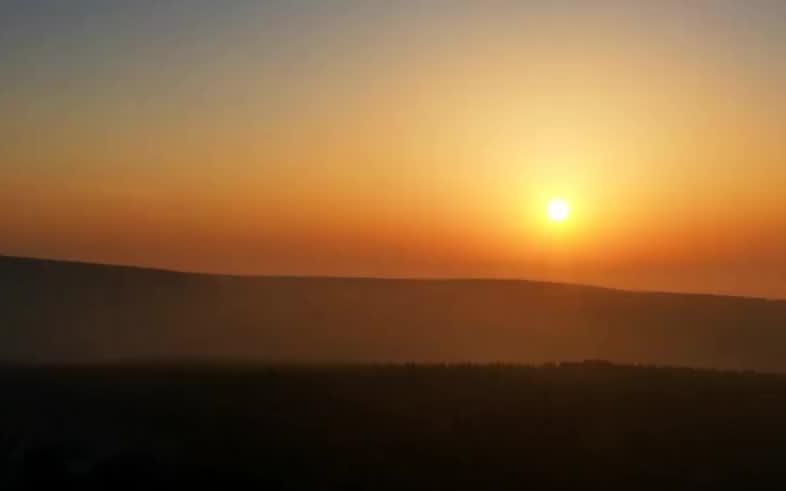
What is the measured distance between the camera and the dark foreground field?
18031 mm

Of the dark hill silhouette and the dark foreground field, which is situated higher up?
the dark hill silhouette

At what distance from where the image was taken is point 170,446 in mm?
19391

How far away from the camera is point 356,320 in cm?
6631

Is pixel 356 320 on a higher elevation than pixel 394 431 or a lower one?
higher

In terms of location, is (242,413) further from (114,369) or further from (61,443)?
(114,369)

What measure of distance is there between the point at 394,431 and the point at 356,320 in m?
46.0

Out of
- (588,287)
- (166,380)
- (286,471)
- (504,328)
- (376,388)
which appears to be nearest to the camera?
(286,471)

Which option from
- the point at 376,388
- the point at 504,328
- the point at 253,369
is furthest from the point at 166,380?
the point at 504,328

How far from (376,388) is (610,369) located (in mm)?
6333

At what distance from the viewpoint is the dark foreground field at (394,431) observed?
18.0m

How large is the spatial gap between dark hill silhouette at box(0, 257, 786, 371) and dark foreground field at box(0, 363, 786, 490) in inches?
525

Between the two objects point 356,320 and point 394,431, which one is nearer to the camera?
point 394,431

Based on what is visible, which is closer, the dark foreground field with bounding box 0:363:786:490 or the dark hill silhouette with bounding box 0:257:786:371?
the dark foreground field with bounding box 0:363:786:490

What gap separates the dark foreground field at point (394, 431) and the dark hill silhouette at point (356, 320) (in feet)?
43.8
